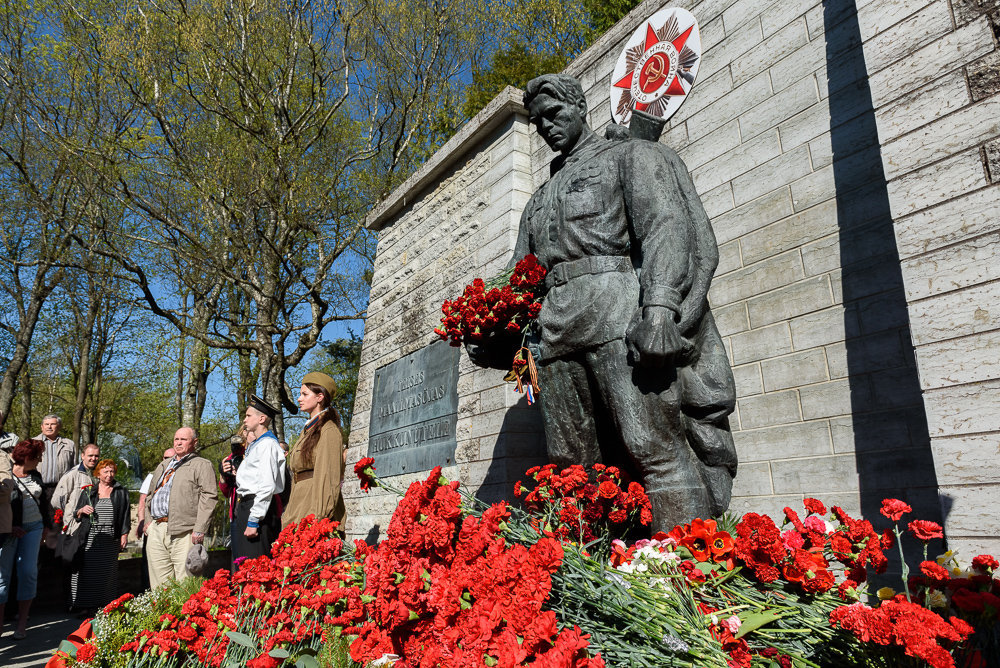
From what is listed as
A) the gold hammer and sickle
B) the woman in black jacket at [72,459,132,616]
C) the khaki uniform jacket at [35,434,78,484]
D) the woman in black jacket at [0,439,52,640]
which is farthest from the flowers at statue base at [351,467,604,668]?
the khaki uniform jacket at [35,434,78,484]

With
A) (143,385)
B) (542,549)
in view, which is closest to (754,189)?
(542,549)

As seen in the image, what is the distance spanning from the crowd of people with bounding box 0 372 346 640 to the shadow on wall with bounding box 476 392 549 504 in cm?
113

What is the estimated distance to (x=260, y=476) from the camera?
4762 millimetres

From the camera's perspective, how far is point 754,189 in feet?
12.6

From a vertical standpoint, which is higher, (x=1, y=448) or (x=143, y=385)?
(x=143, y=385)

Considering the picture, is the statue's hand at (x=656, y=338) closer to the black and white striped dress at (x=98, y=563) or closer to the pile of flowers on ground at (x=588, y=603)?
the pile of flowers on ground at (x=588, y=603)

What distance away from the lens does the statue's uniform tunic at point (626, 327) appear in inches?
100

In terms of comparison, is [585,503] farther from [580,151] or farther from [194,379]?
[194,379]

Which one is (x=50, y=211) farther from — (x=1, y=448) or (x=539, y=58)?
(x=539, y=58)

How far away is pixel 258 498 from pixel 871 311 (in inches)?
162

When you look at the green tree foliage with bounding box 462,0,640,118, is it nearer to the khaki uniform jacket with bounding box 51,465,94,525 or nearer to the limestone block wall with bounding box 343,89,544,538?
the limestone block wall with bounding box 343,89,544,538

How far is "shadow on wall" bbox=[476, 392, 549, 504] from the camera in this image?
4.79 m

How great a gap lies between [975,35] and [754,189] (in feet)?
4.64

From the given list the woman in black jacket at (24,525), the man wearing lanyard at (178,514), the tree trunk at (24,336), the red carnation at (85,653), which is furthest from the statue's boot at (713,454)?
the tree trunk at (24,336)
